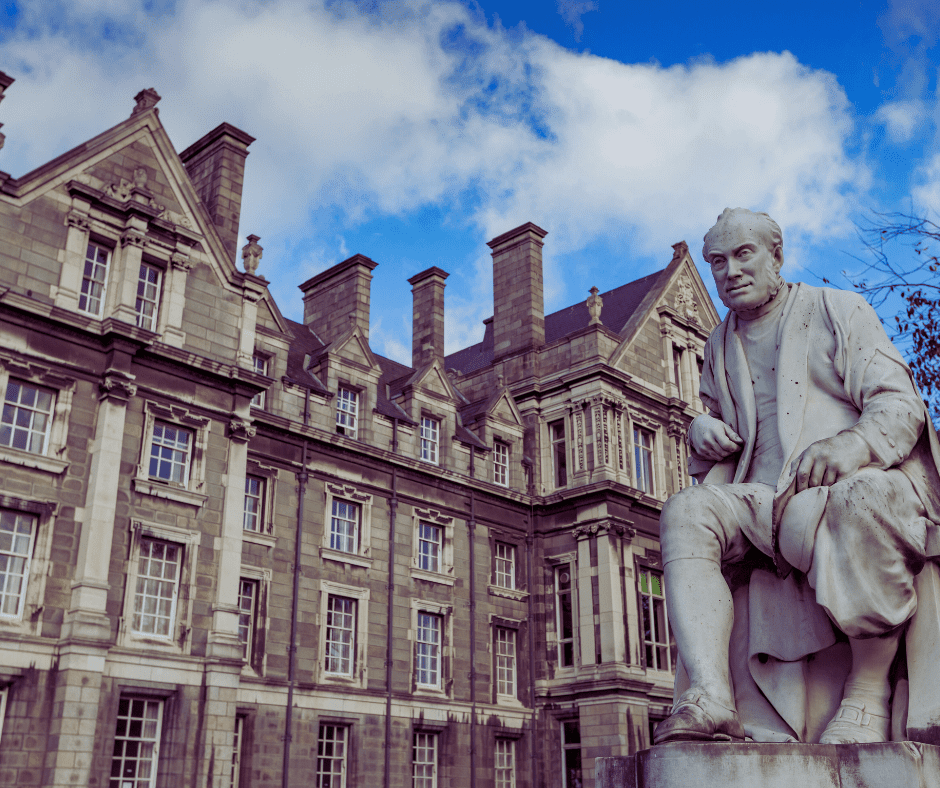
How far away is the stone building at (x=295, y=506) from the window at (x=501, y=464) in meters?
0.11

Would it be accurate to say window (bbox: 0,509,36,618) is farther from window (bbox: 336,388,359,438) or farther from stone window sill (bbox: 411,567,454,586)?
stone window sill (bbox: 411,567,454,586)

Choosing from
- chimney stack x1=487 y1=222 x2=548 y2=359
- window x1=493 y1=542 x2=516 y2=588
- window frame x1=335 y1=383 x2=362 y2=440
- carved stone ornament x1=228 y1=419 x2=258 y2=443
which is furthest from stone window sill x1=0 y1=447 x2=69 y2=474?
chimney stack x1=487 y1=222 x2=548 y2=359

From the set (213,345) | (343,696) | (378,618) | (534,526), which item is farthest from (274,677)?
(534,526)

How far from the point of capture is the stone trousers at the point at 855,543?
10.6 feet

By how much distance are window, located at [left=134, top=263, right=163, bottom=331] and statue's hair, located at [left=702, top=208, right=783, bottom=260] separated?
1738 cm

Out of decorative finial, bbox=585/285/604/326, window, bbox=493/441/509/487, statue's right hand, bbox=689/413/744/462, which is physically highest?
decorative finial, bbox=585/285/604/326

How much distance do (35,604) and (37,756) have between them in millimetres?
2576

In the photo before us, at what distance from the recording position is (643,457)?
97.7 ft

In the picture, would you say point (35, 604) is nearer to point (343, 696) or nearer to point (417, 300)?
point (343, 696)

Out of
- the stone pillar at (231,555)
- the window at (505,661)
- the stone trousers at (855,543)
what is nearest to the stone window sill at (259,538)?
the stone pillar at (231,555)

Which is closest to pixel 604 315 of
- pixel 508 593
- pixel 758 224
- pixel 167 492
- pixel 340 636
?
pixel 508 593

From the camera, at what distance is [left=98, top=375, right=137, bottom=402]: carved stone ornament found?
18.3 m

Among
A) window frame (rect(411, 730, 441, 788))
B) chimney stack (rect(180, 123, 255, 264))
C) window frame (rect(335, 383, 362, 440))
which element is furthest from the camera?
window frame (rect(335, 383, 362, 440))

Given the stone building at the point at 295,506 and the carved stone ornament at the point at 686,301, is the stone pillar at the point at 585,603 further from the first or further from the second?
the carved stone ornament at the point at 686,301
